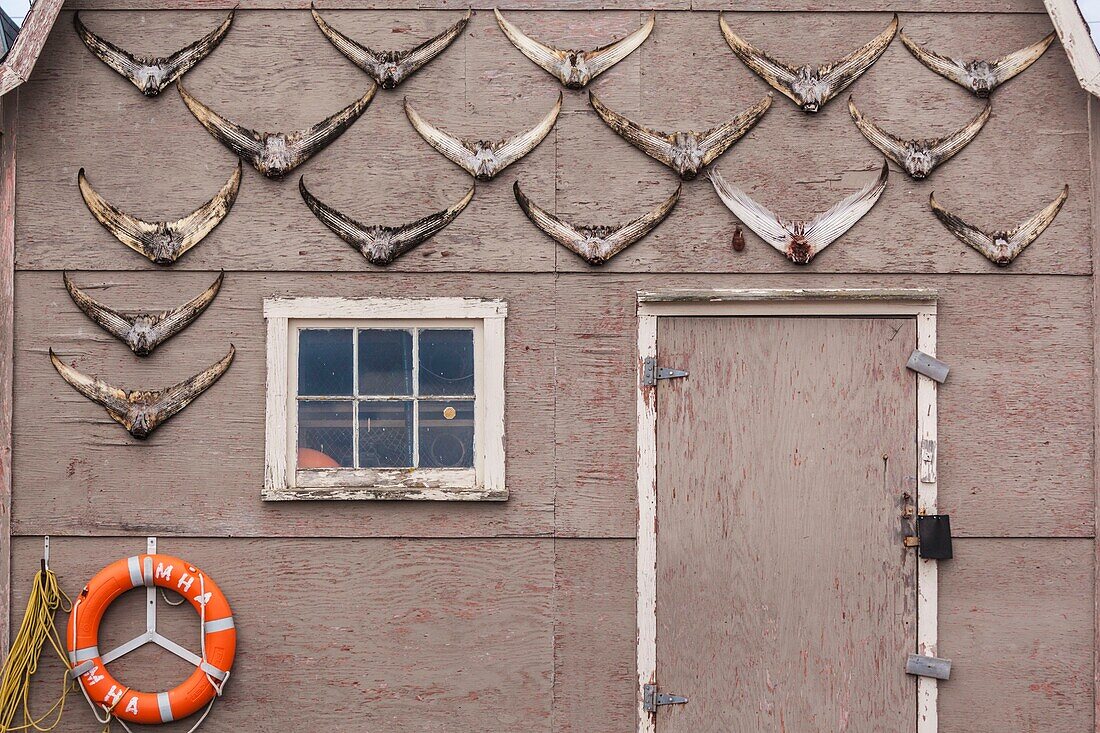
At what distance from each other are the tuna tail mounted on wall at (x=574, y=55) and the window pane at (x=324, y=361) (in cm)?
131

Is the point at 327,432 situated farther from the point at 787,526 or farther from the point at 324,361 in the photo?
the point at 787,526

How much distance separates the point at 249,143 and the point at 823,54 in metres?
2.29

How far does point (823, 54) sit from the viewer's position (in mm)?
3689

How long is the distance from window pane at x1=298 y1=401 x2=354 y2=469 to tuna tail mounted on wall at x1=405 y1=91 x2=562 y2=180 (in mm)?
1073

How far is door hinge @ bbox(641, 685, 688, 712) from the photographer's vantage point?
3.60m

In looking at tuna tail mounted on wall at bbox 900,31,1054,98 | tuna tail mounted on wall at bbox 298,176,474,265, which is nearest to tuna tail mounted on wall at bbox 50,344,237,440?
tuna tail mounted on wall at bbox 298,176,474,265

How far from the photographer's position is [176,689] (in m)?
3.54

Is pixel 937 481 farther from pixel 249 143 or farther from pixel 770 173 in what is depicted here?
Result: pixel 249 143

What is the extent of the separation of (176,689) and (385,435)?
4.06ft

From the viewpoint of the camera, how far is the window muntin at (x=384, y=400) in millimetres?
3682

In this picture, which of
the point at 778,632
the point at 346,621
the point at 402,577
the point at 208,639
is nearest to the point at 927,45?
the point at 778,632

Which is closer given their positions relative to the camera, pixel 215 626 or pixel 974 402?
pixel 215 626

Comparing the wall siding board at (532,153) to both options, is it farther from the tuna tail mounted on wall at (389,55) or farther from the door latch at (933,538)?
the door latch at (933,538)

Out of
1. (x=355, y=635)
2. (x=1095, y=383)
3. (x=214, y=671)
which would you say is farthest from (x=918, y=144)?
(x=214, y=671)
